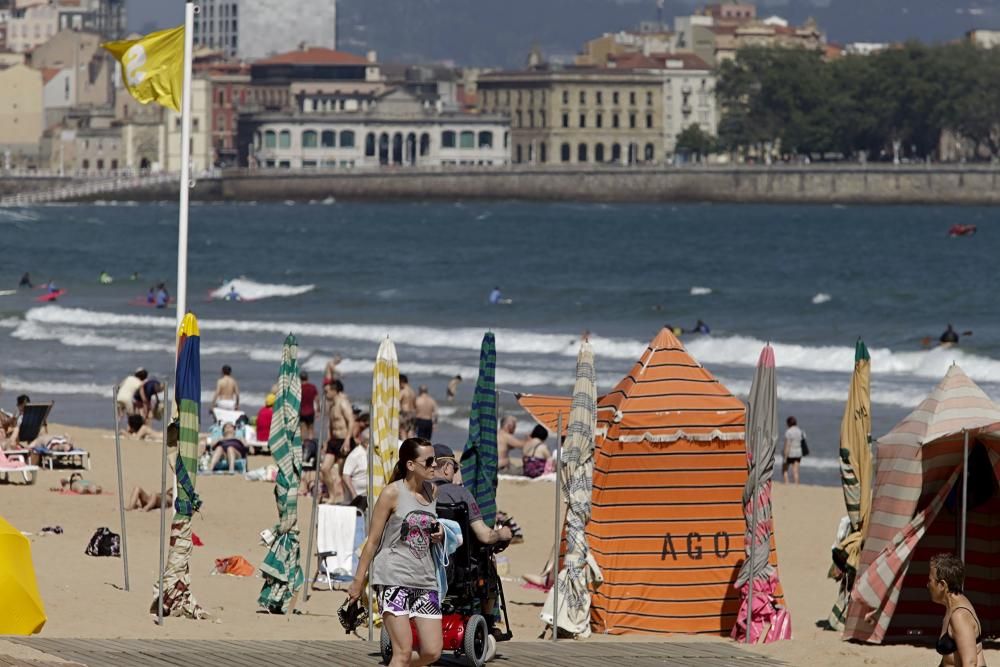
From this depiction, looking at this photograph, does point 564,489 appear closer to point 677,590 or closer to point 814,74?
point 677,590

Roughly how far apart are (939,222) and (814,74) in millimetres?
40521

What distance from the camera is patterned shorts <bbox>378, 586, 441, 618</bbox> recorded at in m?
8.16

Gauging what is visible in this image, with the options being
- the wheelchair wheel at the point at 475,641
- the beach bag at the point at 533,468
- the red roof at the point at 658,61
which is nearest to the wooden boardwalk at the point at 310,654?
the wheelchair wheel at the point at 475,641

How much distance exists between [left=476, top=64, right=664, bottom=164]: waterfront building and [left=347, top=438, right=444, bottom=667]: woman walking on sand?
472 feet

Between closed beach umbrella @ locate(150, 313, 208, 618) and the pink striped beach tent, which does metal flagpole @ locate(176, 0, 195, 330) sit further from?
the pink striped beach tent

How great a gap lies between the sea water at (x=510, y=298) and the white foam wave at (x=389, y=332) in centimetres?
10

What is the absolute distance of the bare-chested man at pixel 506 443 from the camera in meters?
19.5

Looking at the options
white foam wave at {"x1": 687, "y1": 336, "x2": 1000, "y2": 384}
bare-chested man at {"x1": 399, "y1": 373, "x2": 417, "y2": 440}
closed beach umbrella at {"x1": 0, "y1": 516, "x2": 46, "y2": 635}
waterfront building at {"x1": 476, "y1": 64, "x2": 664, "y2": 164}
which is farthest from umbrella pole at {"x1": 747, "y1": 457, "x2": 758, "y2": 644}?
waterfront building at {"x1": 476, "y1": 64, "x2": 664, "y2": 164}

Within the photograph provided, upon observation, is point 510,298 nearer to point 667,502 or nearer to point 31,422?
point 31,422

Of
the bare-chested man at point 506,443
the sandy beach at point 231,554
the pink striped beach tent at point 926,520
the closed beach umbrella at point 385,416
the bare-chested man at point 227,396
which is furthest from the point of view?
the bare-chested man at point 227,396

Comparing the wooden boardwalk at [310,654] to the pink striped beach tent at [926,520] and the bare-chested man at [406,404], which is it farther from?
the bare-chested man at [406,404]

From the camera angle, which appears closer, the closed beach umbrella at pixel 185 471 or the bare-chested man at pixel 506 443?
the closed beach umbrella at pixel 185 471

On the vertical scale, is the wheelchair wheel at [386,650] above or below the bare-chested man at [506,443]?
above

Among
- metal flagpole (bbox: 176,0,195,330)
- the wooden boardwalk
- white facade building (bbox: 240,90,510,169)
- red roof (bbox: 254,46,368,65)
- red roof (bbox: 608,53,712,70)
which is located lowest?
the wooden boardwalk
